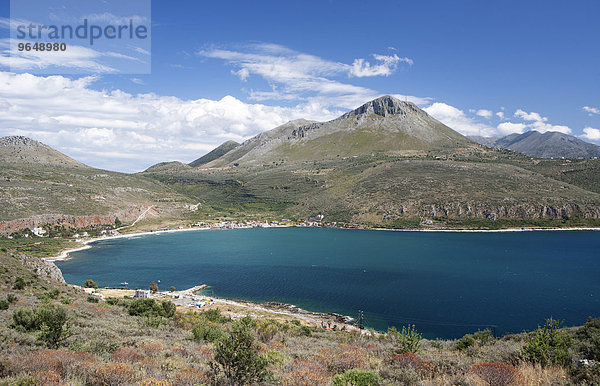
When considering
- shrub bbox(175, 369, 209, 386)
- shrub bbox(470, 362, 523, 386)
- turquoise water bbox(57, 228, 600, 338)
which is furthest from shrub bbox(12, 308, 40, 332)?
turquoise water bbox(57, 228, 600, 338)

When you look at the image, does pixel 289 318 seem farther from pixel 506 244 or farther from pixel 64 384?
pixel 506 244


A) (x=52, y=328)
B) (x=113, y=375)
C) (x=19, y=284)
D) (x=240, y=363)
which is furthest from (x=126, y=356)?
(x=19, y=284)

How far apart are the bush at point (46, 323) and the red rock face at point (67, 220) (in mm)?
89844

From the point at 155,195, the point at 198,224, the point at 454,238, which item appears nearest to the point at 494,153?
the point at 454,238

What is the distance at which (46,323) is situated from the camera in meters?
12.3

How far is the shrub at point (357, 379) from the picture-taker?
7.83m

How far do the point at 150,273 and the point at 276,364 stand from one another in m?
61.4

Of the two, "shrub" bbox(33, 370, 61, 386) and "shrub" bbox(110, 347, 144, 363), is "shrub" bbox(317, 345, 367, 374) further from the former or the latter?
"shrub" bbox(33, 370, 61, 386)

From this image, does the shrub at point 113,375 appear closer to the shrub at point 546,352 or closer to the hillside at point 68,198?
the shrub at point 546,352

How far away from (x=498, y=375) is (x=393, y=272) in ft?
179

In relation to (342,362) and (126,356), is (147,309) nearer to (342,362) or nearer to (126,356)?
(126,356)

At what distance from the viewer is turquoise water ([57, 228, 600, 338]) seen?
4150 centimetres

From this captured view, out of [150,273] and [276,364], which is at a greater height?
[276,364]

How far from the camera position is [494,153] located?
187m
